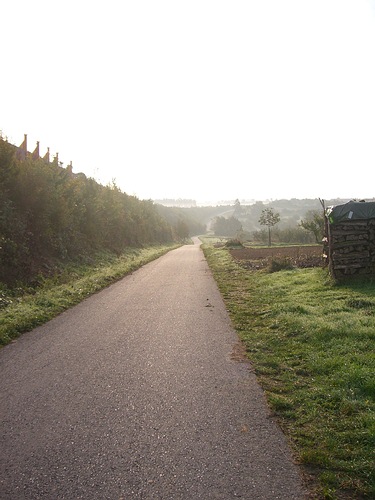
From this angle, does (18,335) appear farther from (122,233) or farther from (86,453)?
(122,233)

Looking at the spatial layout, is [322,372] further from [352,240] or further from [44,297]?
[44,297]

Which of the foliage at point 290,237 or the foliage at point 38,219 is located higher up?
the foliage at point 38,219

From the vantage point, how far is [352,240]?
12133 mm

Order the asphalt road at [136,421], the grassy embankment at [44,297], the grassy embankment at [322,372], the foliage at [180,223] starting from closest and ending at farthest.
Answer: the asphalt road at [136,421]
the grassy embankment at [322,372]
the grassy embankment at [44,297]
the foliage at [180,223]

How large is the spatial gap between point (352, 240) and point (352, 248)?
0.89 ft

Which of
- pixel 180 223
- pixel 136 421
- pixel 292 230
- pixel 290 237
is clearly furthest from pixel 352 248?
pixel 180 223

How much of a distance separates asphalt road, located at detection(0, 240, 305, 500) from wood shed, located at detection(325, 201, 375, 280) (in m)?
5.85

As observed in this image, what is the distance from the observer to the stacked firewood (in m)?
11.9

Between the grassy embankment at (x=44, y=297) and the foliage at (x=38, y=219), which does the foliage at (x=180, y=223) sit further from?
the grassy embankment at (x=44, y=297)

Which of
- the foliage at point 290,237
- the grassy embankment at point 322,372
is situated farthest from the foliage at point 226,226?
the grassy embankment at point 322,372

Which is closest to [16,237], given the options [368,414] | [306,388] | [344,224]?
[344,224]

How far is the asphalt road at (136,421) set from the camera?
313 centimetres

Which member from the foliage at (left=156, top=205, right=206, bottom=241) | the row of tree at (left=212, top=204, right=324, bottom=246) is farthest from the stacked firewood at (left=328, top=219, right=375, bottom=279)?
the foliage at (left=156, top=205, right=206, bottom=241)

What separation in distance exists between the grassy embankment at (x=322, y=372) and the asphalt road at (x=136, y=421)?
25 centimetres
